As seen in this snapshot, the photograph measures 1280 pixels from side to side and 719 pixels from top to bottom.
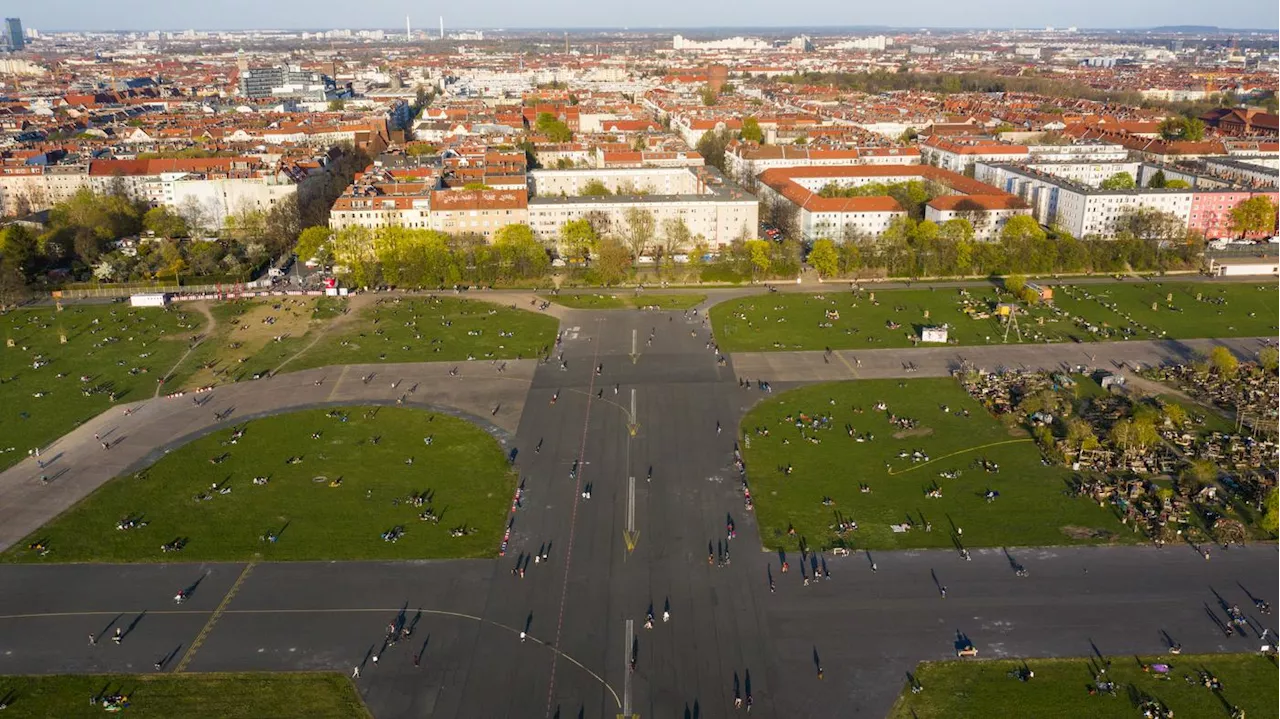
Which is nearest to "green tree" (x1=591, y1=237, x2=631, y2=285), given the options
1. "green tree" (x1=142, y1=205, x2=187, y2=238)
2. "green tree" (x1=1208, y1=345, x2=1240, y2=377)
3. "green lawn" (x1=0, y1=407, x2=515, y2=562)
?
"green lawn" (x1=0, y1=407, x2=515, y2=562)

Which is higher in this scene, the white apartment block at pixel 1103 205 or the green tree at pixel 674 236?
the white apartment block at pixel 1103 205

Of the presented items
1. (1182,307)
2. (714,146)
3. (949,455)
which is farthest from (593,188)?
(949,455)

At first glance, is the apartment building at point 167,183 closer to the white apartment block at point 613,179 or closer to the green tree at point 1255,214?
the white apartment block at point 613,179

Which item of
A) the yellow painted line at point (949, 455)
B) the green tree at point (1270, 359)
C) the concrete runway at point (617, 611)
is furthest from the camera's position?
the green tree at point (1270, 359)

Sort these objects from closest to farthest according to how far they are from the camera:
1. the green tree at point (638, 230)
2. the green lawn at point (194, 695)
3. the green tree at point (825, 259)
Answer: the green lawn at point (194, 695) < the green tree at point (825, 259) < the green tree at point (638, 230)

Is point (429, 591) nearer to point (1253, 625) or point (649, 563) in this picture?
point (649, 563)

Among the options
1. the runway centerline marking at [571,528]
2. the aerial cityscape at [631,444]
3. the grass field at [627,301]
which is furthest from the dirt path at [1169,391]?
the runway centerline marking at [571,528]
